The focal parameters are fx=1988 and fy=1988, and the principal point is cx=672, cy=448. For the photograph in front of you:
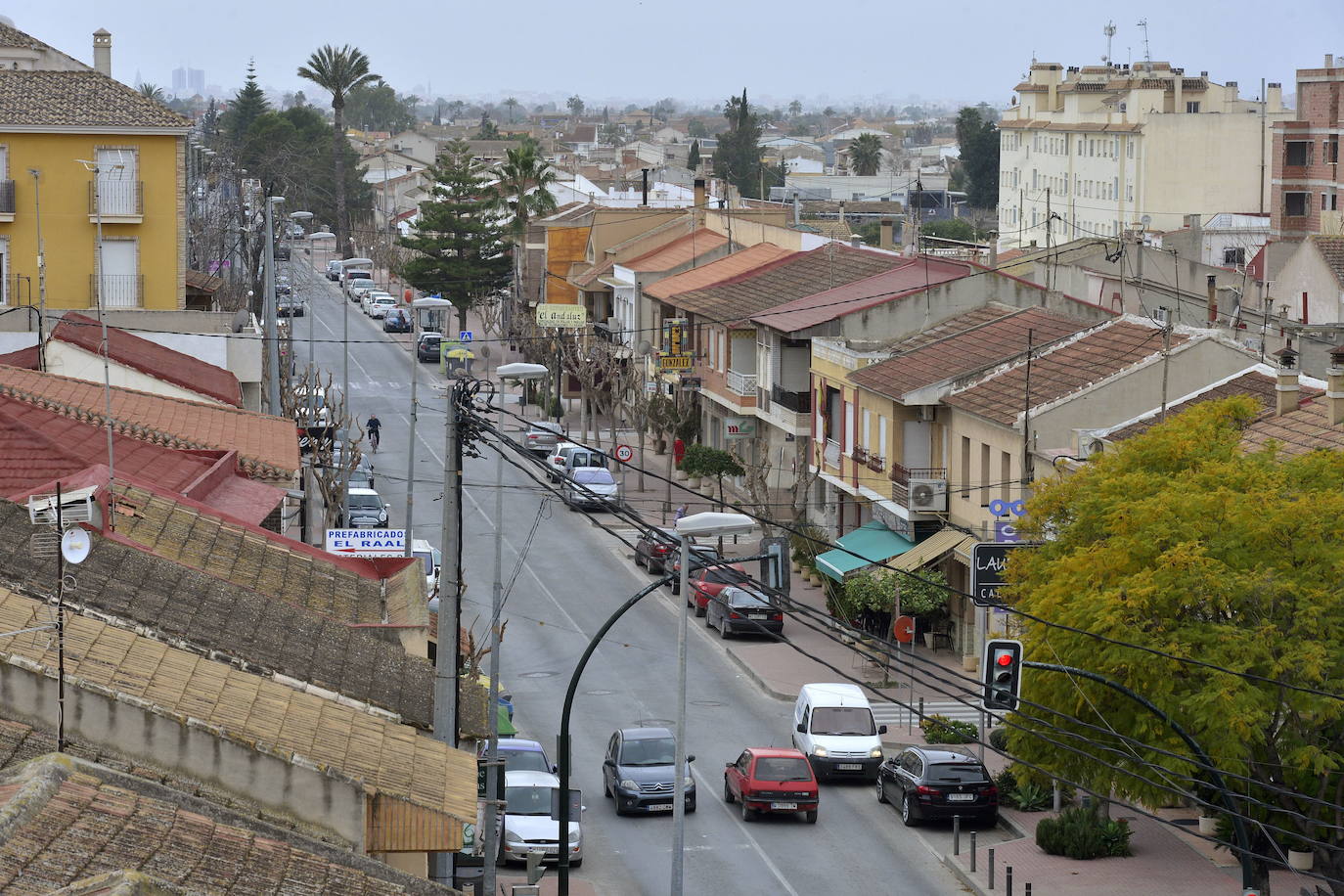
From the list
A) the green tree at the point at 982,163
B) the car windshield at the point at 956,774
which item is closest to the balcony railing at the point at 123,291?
the car windshield at the point at 956,774

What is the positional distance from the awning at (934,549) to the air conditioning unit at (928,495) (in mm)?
651

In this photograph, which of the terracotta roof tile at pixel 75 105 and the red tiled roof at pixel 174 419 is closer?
the red tiled roof at pixel 174 419

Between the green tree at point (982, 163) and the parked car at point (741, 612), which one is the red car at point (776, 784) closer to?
the parked car at point (741, 612)

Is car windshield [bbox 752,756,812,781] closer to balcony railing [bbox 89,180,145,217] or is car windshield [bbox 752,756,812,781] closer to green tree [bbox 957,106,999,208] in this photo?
balcony railing [bbox 89,180,145,217]

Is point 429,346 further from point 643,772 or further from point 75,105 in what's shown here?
point 643,772

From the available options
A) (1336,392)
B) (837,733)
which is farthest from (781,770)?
(1336,392)

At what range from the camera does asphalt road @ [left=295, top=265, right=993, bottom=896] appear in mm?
31297

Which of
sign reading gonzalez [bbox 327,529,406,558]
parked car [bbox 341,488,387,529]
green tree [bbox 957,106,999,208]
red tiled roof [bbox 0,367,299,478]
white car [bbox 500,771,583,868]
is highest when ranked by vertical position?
green tree [bbox 957,106,999,208]

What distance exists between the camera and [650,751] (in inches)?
1374

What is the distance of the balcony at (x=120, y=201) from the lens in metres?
51.5

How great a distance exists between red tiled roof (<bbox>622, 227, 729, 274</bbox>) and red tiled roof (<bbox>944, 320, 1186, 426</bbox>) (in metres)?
35.8

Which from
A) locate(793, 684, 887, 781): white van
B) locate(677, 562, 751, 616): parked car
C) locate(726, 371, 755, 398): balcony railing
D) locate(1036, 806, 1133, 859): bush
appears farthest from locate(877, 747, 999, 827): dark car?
locate(726, 371, 755, 398): balcony railing

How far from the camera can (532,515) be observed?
64.0m

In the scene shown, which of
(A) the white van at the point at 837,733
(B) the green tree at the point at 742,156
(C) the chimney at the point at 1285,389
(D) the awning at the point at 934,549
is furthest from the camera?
(B) the green tree at the point at 742,156
